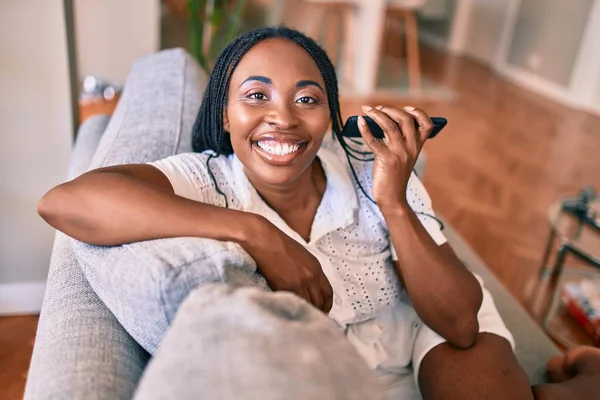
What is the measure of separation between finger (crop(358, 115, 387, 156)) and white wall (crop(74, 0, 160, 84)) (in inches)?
57.9

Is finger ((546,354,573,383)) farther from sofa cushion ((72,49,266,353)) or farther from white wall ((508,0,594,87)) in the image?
white wall ((508,0,594,87))

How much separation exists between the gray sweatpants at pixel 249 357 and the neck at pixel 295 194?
0.49 meters

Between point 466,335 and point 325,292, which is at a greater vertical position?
point 325,292

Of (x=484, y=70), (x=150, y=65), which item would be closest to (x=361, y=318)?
(x=150, y=65)

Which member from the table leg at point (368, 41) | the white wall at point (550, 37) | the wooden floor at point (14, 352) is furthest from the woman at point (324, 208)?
the white wall at point (550, 37)

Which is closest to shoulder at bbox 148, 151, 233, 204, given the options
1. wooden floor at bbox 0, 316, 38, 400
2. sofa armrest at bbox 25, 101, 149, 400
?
sofa armrest at bbox 25, 101, 149, 400

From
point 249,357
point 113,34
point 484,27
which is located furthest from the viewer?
point 484,27

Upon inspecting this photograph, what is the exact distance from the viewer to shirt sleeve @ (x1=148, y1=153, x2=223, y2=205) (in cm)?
96

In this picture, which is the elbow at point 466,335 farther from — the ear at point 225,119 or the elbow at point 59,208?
the elbow at point 59,208

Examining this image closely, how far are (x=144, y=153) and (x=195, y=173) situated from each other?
171 millimetres

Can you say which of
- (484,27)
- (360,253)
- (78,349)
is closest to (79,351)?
(78,349)

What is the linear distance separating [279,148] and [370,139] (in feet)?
0.53

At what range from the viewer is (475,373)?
3.39 ft

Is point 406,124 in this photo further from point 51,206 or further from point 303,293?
point 51,206
